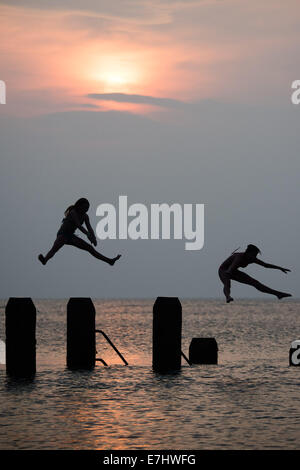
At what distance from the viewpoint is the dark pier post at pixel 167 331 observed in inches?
1001

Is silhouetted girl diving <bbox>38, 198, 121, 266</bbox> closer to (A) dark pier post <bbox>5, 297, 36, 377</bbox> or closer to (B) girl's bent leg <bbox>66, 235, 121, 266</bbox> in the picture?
(B) girl's bent leg <bbox>66, 235, 121, 266</bbox>

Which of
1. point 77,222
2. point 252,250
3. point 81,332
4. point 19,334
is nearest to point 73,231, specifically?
point 77,222

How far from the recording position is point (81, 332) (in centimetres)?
2594

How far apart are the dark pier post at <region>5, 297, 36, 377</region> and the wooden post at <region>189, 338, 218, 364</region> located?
6.21m

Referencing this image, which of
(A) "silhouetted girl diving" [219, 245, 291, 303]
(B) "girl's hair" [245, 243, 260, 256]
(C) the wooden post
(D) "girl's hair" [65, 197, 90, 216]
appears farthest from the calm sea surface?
(D) "girl's hair" [65, 197, 90, 216]

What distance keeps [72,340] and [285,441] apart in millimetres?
8387

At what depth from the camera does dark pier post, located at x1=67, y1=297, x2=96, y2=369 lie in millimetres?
25719

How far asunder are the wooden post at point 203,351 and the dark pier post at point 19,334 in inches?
244

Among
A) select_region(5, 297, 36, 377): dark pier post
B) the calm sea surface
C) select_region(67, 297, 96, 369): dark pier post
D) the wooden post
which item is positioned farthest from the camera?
the wooden post

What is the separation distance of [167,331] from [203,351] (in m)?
4.58

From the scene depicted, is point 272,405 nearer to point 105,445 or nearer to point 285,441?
point 285,441
